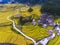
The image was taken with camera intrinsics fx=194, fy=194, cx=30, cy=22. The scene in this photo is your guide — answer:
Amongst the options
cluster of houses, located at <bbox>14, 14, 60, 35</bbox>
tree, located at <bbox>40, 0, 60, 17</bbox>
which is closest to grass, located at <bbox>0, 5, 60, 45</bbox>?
cluster of houses, located at <bbox>14, 14, 60, 35</bbox>

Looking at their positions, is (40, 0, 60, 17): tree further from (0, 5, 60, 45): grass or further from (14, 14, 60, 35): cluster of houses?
(0, 5, 60, 45): grass

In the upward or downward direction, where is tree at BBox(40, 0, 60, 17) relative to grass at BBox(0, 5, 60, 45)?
upward

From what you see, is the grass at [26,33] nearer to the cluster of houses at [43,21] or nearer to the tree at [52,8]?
the cluster of houses at [43,21]

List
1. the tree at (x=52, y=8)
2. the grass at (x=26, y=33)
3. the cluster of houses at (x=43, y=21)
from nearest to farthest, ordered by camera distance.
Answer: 1. the grass at (x=26, y=33)
2. the cluster of houses at (x=43, y=21)
3. the tree at (x=52, y=8)

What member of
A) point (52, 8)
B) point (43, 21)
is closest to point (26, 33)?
point (43, 21)

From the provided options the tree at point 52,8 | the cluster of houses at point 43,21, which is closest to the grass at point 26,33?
the cluster of houses at point 43,21

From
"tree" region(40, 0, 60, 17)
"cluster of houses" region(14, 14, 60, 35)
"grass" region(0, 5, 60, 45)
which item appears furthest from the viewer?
"tree" region(40, 0, 60, 17)

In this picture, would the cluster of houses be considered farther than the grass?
Yes

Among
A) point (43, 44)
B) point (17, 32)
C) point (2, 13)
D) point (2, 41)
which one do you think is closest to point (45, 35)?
point (43, 44)

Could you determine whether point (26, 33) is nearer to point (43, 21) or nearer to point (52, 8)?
point (43, 21)
